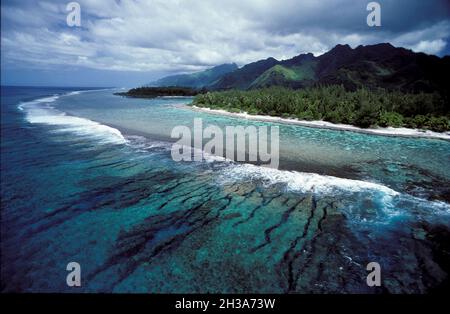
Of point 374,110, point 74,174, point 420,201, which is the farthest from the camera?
point 374,110

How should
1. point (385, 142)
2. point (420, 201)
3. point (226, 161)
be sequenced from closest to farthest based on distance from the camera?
point (420, 201) → point (226, 161) → point (385, 142)

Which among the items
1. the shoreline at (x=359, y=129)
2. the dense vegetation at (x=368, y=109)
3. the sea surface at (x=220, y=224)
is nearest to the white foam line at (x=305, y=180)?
the sea surface at (x=220, y=224)

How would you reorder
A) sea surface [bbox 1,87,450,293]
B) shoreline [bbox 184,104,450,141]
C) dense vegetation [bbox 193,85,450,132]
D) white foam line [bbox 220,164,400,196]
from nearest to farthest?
sea surface [bbox 1,87,450,293]
white foam line [bbox 220,164,400,196]
shoreline [bbox 184,104,450,141]
dense vegetation [bbox 193,85,450,132]

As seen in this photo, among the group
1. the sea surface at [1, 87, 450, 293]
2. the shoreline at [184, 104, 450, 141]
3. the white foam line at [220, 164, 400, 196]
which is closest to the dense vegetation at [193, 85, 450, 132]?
the shoreline at [184, 104, 450, 141]

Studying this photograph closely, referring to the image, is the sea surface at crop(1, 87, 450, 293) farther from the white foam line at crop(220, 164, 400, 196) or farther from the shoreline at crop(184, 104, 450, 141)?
the shoreline at crop(184, 104, 450, 141)

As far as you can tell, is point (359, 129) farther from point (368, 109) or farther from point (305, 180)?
point (305, 180)

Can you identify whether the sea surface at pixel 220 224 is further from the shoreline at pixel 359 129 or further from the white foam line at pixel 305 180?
the shoreline at pixel 359 129
